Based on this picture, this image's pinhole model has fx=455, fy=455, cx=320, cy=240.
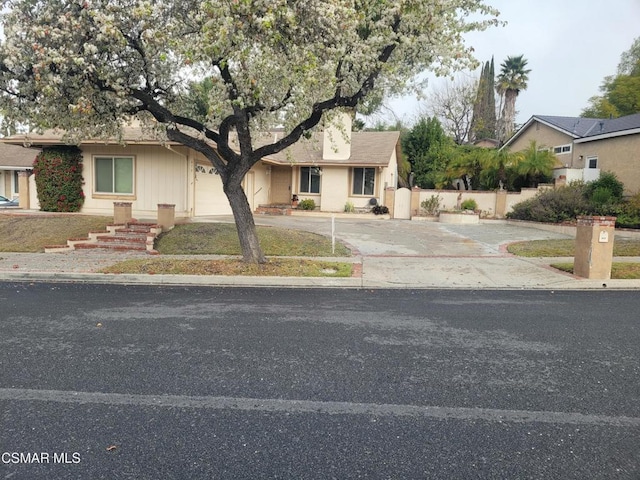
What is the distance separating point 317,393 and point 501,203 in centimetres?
2117

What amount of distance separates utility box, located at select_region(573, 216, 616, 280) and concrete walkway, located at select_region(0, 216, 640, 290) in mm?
320

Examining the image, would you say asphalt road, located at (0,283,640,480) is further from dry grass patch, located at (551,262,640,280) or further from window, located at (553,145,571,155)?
window, located at (553,145,571,155)

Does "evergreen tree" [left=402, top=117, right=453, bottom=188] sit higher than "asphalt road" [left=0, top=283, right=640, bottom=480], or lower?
higher

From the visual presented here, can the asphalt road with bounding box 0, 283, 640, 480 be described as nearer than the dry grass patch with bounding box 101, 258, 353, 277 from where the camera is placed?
Yes

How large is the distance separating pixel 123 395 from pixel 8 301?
508 centimetres

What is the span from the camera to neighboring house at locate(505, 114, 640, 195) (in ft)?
72.1

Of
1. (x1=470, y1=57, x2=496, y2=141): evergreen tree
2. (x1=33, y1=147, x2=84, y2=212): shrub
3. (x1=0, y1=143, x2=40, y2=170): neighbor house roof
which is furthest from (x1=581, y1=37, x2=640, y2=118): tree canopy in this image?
(x1=0, y1=143, x2=40, y2=170): neighbor house roof

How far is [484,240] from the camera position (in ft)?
52.6

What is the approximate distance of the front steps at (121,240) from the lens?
13.7 metres

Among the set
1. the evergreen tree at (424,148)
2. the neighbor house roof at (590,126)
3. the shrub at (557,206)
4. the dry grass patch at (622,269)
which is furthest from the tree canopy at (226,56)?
the evergreen tree at (424,148)

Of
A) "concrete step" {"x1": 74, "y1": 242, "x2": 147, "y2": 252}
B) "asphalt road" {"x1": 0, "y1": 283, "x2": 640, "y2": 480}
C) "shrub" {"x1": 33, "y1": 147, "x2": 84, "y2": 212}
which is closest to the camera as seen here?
"asphalt road" {"x1": 0, "y1": 283, "x2": 640, "y2": 480}

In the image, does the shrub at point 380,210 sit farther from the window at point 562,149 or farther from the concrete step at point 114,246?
the window at point 562,149

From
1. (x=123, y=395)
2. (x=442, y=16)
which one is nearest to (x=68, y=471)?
(x=123, y=395)

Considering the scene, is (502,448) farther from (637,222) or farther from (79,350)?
(637,222)
